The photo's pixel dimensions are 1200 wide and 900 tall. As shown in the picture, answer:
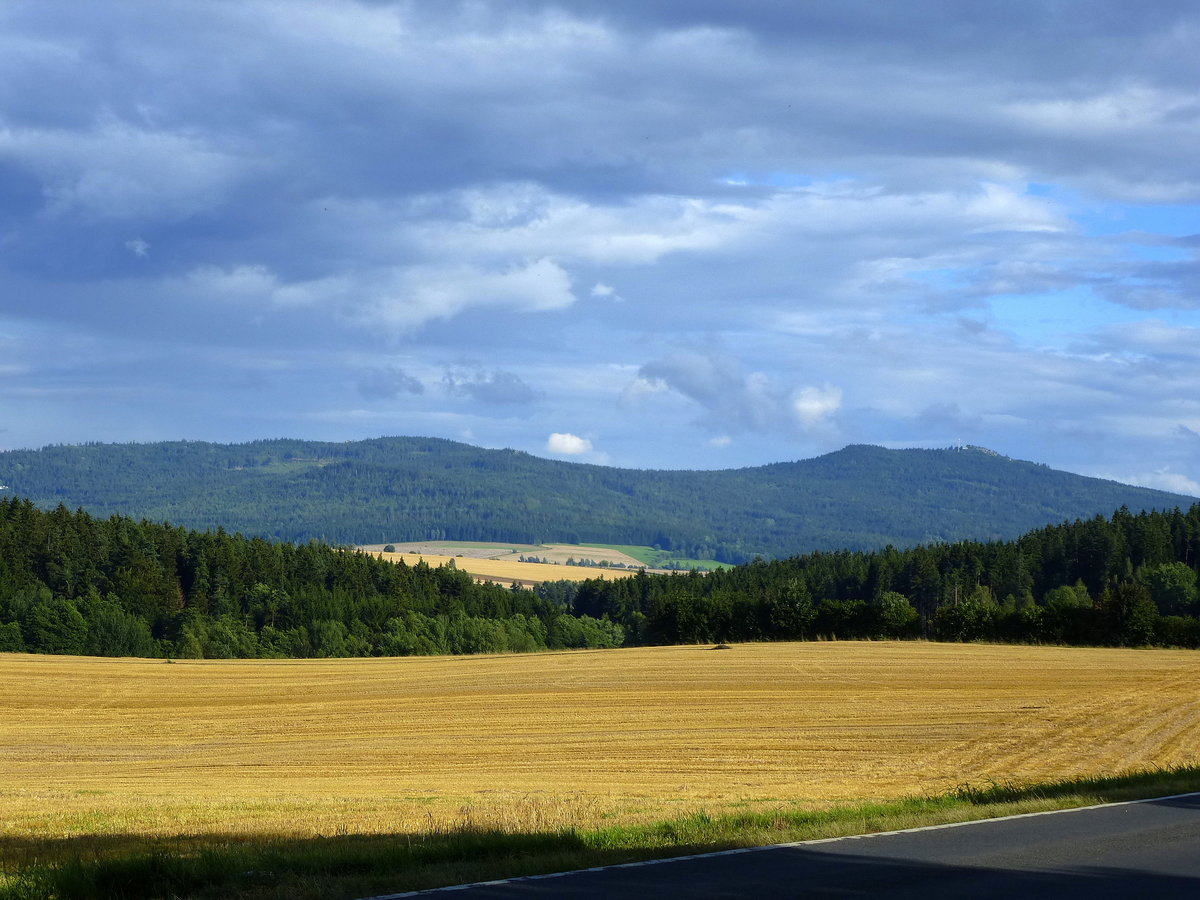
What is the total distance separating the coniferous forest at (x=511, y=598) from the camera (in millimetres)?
101500

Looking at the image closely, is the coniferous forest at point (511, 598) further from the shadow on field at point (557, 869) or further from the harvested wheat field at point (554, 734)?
the shadow on field at point (557, 869)

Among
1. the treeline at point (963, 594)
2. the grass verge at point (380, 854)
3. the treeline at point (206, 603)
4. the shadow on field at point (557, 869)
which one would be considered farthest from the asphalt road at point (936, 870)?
the treeline at point (206, 603)

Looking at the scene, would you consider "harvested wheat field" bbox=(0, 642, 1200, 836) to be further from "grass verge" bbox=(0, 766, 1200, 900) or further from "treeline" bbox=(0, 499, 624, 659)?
"treeline" bbox=(0, 499, 624, 659)

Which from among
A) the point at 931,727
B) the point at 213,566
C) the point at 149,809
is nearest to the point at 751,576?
the point at 213,566

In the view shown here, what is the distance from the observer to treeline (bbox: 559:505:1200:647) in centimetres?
9238

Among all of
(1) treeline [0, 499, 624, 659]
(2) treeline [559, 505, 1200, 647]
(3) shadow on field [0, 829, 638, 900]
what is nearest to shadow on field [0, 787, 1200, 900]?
(3) shadow on field [0, 829, 638, 900]

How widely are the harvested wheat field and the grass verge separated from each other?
1.95 meters

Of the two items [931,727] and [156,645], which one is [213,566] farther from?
[931,727]

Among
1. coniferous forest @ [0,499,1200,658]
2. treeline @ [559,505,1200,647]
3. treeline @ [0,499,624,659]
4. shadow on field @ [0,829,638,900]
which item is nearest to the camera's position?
shadow on field @ [0,829,638,900]

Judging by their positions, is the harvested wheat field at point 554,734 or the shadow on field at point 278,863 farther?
the harvested wheat field at point 554,734

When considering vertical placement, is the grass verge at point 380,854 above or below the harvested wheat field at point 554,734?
above

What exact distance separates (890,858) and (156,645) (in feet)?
379

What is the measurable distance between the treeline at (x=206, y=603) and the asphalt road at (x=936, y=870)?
110 m

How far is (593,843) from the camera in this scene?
52.3 ft
